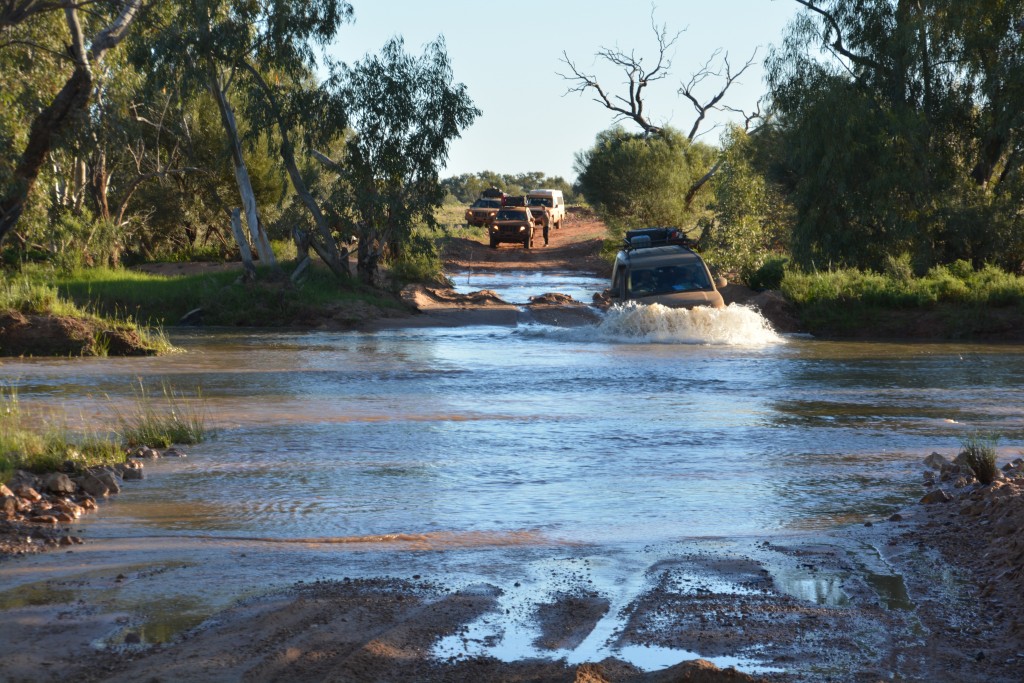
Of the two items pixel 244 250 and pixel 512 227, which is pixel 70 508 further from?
pixel 512 227

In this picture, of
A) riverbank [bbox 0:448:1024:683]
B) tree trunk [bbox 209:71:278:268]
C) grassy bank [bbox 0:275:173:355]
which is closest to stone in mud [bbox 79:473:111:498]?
riverbank [bbox 0:448:1024:683]

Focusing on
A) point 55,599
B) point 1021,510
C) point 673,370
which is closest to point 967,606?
point 1021,510

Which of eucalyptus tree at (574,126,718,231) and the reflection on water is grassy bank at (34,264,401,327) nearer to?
the reflection on water

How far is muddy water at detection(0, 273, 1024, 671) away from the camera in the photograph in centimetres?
756

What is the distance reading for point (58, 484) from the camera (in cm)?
872

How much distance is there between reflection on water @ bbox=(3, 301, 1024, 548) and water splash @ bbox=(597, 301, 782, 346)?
0.12 feet

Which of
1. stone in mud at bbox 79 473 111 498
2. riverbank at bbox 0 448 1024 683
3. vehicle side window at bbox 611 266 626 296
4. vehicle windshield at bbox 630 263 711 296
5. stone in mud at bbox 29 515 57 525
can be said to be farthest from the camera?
vehicle side window at bbox 611 266 626 296

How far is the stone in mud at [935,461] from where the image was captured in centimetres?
991

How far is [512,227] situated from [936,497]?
49.7 meters

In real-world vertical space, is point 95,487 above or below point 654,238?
below

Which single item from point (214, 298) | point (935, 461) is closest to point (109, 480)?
point (935, 461)

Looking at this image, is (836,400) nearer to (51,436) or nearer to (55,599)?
(51,436)

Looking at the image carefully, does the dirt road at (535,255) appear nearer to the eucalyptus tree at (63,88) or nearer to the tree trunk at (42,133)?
the eucalyptus tree at (63,88)

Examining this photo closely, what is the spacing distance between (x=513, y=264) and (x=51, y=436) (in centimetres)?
4065
